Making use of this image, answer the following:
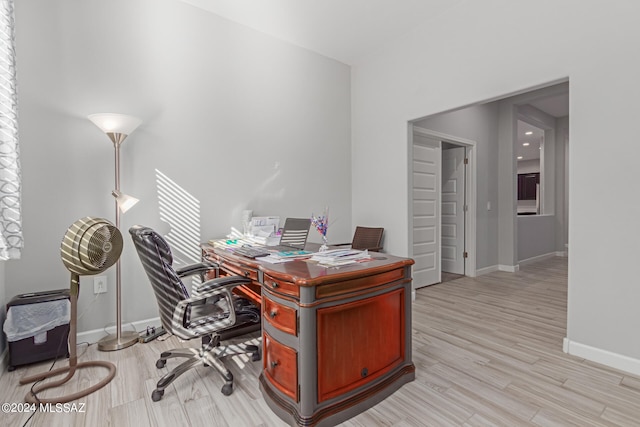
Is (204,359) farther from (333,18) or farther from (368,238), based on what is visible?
(333,18)

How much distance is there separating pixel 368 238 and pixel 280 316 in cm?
256

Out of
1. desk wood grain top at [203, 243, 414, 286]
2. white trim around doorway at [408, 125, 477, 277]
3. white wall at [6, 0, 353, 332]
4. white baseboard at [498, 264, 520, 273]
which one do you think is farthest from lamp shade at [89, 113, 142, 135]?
white baseboard at [498, 264, 520, 273]

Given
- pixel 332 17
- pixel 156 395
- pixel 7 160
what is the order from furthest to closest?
pixel 332 17, pixel 156 395, pixel 7 160

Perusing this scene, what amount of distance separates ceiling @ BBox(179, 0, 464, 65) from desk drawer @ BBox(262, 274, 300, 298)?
108 inches

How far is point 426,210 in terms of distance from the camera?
173 inches

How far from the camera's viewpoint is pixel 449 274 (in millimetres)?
5129

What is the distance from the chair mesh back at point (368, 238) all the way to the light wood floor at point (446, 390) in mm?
1276

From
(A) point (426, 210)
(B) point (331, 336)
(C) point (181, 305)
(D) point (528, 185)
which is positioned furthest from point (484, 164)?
(D) point (528, 185)

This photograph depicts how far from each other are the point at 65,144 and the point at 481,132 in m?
5.41

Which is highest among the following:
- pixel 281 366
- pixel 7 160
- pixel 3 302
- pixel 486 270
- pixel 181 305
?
pixel 7 160

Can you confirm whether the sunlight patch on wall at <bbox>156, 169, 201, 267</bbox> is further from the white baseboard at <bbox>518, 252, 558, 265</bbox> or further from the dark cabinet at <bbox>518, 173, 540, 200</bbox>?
the dark cabinet at <bbox>518, 173, 540, 200</bbox>

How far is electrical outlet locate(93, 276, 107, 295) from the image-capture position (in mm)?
2648

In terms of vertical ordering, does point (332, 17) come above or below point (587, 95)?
above

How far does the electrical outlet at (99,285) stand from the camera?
2.65 metres
